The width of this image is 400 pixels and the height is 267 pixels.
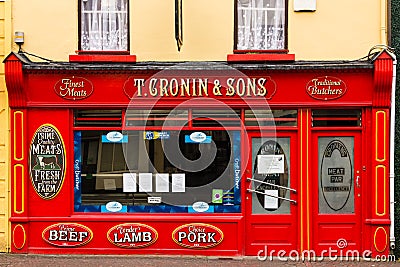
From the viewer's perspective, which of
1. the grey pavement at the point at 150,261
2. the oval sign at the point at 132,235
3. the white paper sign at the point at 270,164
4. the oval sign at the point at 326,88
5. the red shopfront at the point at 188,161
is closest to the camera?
the grey pavement at the point at 150,261

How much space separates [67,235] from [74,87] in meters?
2.48

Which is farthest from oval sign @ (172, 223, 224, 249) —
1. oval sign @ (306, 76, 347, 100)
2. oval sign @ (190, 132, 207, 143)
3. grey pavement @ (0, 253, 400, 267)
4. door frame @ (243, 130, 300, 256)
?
oval sign @ (306, 76, 347, 100)

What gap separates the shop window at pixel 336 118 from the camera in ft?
36.0

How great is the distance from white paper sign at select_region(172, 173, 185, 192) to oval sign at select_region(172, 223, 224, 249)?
631 mm

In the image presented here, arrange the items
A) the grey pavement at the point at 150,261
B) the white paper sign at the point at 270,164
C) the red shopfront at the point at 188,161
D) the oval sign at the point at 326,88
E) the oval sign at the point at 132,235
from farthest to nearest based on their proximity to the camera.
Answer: the white paper sign at the point at 270,164 < the oval sign at the point at 132,235 < the red shopfront at the point at 188,161 < the oval sign at the point at 326,88 < the grey pavement at the point at 150,261

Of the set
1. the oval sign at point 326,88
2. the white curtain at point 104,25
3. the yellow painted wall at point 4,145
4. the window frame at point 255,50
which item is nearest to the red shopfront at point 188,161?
the oval sign at point 326,88

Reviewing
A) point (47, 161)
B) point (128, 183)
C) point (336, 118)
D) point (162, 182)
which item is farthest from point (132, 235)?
point (336, 118)

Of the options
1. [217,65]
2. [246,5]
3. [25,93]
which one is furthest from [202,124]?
[25,93]

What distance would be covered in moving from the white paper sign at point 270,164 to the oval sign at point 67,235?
10.0ft

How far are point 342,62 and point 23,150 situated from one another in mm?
5498

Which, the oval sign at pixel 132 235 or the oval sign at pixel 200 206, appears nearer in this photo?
the oval sign at pixel 132 235

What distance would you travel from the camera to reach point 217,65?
1090cm

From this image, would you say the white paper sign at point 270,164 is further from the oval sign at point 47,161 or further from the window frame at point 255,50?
the oval sign at point 47,161

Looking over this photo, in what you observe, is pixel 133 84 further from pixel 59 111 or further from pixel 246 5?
pixel 246 5
